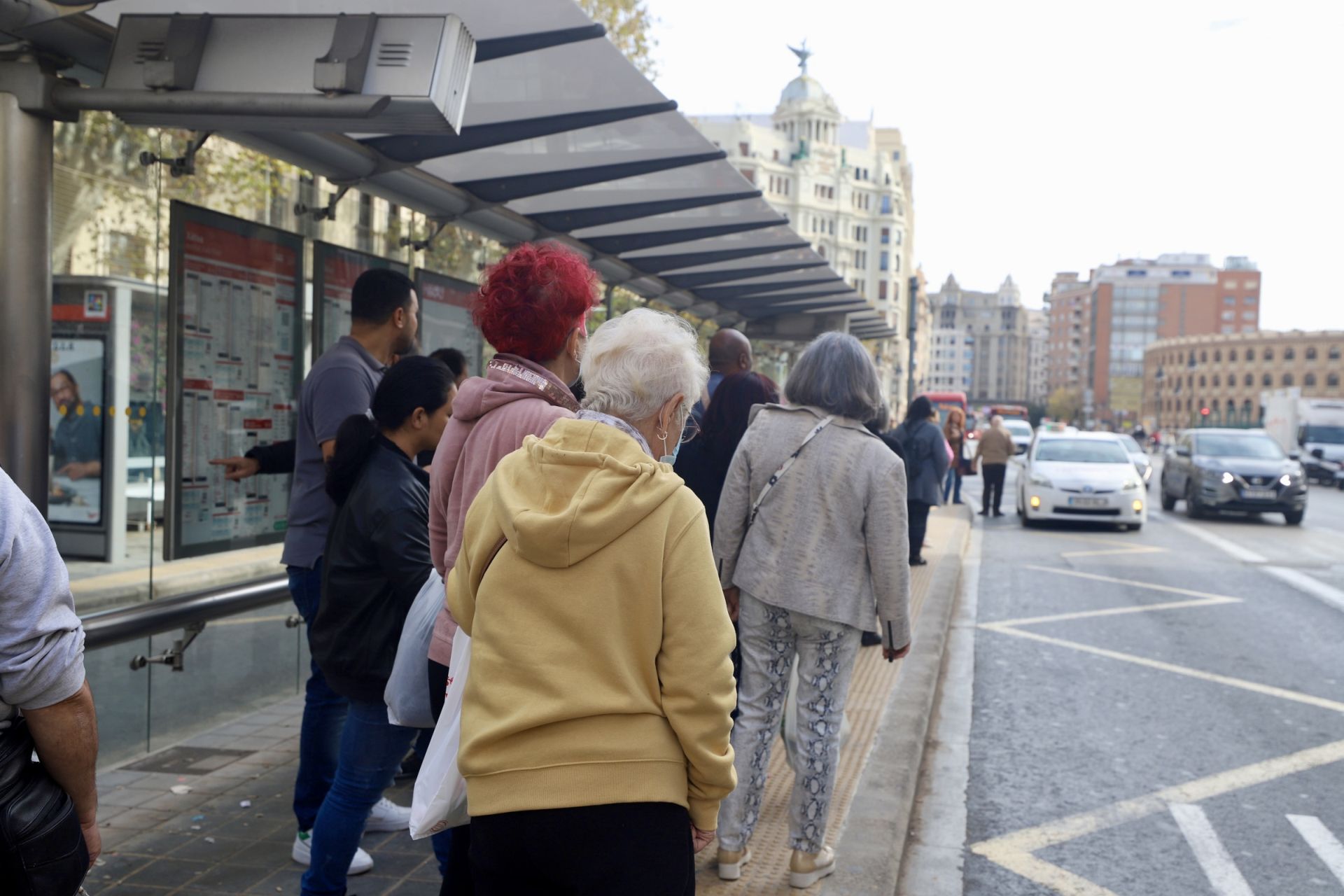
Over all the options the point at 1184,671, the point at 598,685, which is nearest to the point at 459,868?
the point at 598,685

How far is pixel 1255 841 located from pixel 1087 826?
630 millimetres

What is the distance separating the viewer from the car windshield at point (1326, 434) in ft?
134

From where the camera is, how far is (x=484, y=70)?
4609mm

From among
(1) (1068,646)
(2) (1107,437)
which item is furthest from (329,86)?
(2) (1107,437)

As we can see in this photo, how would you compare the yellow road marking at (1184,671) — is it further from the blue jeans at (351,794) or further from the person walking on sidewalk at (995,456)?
the person walking on sidewalk at (995,456)

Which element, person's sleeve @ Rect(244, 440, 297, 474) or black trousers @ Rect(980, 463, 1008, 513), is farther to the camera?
black trousers @ Rect(980, 463, 1008, 513)

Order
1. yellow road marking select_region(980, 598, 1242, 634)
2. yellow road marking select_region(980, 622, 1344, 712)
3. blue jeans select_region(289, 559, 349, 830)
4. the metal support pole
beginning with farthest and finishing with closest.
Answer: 1. yellow road marking select_region(980, 598, 1242, 634)
2. yellow road marking select_region(980, 622, 1344, 712)
3. blue jeans select_region(289, 559, 349, 830)
4. the metal support pole

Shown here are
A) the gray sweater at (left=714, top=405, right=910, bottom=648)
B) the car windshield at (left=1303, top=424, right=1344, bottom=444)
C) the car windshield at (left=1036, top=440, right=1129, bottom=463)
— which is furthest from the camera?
the car windshield at (left=1303, top=424, right=1344, bottom=444)

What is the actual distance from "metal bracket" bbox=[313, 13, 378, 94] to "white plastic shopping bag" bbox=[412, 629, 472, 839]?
2139 mm

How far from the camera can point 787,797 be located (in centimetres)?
479

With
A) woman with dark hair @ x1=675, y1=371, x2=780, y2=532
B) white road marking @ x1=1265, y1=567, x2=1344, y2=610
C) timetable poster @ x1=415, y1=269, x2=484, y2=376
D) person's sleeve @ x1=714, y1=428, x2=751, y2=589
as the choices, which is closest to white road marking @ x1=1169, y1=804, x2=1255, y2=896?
person's sleeve @ x1=714, y1=428, x2=751, y2=589

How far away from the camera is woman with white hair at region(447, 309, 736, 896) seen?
1.96m

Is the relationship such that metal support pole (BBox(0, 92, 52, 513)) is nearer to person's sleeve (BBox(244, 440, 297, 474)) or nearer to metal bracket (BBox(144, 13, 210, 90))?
metal bracket (BBox(144, 13, 210, 90))

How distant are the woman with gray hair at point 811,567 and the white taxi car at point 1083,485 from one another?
47.8ft
